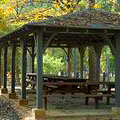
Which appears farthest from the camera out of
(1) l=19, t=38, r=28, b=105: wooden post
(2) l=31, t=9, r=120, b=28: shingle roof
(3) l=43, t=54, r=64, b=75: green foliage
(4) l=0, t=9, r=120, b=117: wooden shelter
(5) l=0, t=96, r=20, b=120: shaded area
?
(3) l=43, t=54, r=64, b=75: green foliage

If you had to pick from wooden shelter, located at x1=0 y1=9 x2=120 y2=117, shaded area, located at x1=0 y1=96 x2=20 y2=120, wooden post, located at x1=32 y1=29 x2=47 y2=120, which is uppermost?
wooden shelter, located at x1=0 y1=9 x2=120 y2=117

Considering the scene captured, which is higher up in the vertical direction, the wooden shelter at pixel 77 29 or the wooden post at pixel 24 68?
the wooden shelter at pixel 77 29

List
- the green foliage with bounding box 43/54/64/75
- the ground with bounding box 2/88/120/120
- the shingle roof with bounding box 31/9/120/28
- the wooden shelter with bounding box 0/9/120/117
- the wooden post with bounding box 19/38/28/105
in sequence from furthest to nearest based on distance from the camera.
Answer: the green foliage with bounding box 43/54/64/75, the wooden post with bounding box 19/38/28/105, the shingle roof with bounding box 31/9/120/28, the wooden shelter with bounding box 0/9/120/117, the ground with bounding box 2/88/120/120

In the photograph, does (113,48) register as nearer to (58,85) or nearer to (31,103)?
(58,85)

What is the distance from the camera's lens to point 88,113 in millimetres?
11250

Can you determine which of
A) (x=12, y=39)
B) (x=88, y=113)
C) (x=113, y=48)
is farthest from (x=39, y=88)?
(x=12, y=39)

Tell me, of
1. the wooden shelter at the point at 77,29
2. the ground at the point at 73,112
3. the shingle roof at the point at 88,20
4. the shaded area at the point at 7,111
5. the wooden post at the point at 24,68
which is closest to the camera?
the ground at the point at 73,112

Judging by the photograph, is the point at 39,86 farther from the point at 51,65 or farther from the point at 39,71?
the point at 51,65

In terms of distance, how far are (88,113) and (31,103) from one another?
3532 mm

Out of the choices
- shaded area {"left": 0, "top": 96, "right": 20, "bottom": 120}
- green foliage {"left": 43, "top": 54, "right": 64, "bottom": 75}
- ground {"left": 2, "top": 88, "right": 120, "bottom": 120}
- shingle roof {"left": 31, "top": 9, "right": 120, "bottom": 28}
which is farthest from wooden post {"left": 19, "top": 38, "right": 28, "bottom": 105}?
green foliage {"left": 43, "top": 54, "right": 64, "bottom": 75}

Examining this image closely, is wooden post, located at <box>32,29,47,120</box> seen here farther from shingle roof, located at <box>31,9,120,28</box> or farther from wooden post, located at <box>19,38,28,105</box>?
wooden post, located at <box>19,38,28,105</box>

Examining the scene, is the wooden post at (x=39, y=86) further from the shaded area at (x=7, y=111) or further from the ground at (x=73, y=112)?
the shaded area at (x=7, y=111)

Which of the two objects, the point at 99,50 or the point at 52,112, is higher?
the point at 99,50

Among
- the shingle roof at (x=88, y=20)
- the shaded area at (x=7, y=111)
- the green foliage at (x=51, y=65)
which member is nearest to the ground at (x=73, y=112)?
the shaded area at (x=7, y=111)
